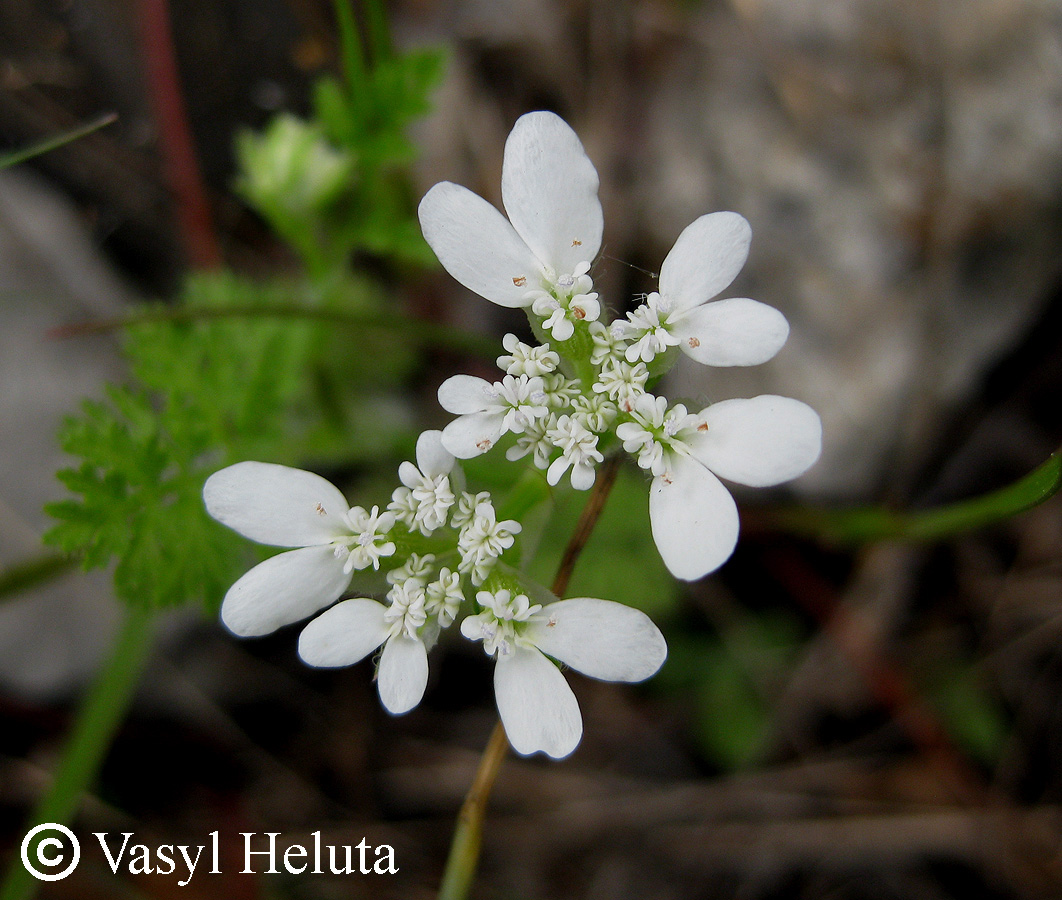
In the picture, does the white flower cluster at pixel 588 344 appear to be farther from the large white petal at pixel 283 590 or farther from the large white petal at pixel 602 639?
the large white petal at pixel 283 590

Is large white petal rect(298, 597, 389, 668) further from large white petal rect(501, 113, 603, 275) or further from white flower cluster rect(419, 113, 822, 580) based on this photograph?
large white petal rect(501, 113, 603, 275)

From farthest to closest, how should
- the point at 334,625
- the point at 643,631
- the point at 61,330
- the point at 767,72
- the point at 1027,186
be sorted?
the point at 767,72
the point at 1027,186
the point at 61,330
the point at 334,625
the point at 643,631

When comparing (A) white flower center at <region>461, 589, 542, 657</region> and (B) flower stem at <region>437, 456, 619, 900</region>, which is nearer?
(A) white flower center at <region>461, 589, 542, 657</region>

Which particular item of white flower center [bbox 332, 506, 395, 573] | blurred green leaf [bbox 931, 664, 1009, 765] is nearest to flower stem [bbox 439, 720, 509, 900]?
white flower center [bbox 332, 506, 395, 573]

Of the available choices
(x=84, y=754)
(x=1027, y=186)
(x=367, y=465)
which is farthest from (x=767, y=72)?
(x=84, y=754)

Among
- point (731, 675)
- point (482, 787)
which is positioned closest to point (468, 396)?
point (482, 787)

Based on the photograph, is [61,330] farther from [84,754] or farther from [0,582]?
[84,754]

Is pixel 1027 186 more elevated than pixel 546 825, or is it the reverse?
pixel 1027 186
